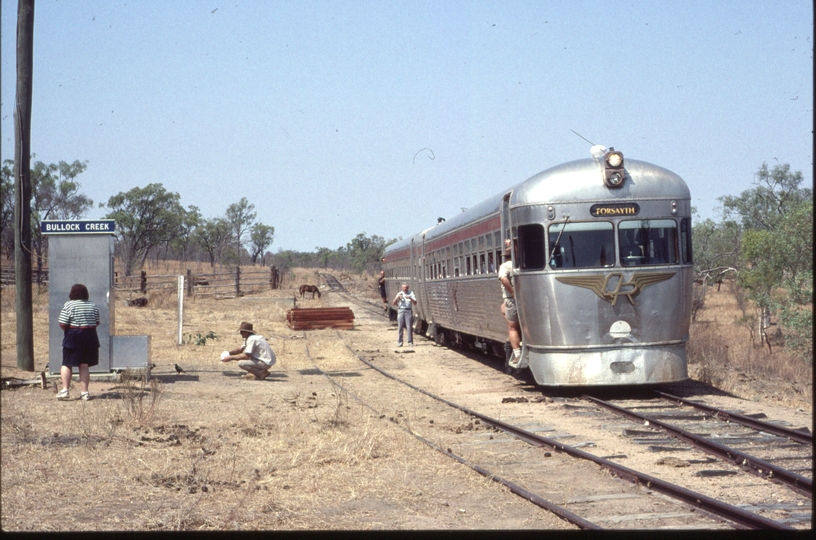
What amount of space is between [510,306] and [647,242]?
236cm

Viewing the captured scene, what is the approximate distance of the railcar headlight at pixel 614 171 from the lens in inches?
494

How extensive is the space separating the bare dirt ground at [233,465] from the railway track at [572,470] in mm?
234

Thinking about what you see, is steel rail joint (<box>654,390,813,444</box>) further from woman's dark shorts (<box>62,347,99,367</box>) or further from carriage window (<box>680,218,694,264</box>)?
woman's dark shorts (<box>62,347,99,367</box>)

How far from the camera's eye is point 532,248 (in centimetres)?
1269

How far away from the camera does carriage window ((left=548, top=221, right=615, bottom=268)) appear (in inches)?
491

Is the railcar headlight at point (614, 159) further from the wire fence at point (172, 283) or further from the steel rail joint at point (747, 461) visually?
the wire fence at point (172, 283)

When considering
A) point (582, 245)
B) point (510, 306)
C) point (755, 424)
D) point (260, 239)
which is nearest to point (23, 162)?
point (510, 306)

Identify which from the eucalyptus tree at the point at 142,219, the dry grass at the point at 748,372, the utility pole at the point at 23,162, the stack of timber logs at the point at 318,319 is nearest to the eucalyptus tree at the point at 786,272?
the dry grass at the point at 748,372

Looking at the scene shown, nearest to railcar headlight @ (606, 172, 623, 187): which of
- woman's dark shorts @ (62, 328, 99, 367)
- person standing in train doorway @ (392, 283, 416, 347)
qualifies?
woman's dark shorts @ (62, 328, 99, 367)

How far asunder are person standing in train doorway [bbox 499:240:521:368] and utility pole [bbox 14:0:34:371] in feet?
25.7

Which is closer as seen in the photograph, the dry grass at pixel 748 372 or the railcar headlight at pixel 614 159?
the railcar headlight at pixel 614 159

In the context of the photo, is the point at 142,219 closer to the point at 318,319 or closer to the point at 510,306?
the point at 318,319

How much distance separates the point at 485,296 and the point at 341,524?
9896 mm

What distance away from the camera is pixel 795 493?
7004 mm
